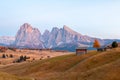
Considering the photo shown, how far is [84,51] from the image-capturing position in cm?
12731

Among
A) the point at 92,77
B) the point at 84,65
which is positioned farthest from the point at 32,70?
the point at 92,77

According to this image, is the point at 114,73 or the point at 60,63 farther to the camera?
the point at 60,63

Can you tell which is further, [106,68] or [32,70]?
[32,70]

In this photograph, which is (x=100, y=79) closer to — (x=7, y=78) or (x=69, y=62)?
(x=7, y=78)

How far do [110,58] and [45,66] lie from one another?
2774 centimetres

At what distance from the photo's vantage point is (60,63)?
4269 inches

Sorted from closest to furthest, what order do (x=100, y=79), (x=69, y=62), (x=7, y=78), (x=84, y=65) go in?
(x=100, y=79), (x=7, y=78), (x=84, y=65), (x=69, y=62)

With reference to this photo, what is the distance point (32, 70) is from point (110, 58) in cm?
3170

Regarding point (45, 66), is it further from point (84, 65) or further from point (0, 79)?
point (0, 79)

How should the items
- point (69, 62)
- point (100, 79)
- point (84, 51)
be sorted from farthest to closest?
1. point (84, 51)
2. point (69, 62)
3. point (100, 79)

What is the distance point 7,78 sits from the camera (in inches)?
2488

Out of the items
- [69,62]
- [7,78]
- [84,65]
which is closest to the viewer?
[7,78]

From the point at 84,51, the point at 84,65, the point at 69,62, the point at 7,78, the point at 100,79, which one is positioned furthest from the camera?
the point at 84,51

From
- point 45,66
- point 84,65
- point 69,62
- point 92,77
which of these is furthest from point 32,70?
point 92,77
